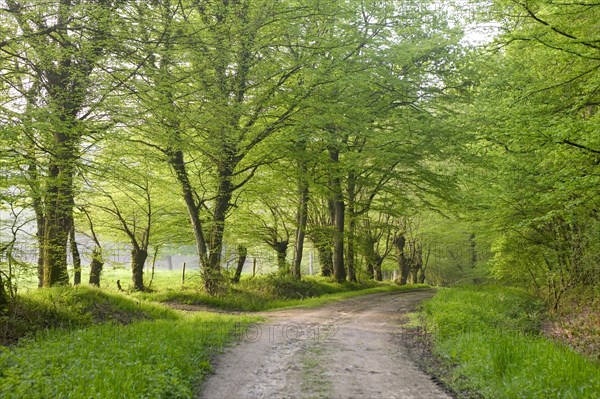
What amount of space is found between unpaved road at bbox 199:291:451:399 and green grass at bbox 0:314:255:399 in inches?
18.8

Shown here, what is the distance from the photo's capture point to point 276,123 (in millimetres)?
16234

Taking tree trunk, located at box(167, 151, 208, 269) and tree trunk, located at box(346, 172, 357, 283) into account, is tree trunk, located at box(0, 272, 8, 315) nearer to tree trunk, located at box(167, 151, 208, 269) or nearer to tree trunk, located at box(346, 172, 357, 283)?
tree trunk, located at box(167, 151, 208, 269)

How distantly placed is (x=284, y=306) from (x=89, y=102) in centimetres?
1032

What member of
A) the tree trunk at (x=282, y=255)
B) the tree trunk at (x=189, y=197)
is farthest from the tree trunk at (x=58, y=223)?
the tree trunk at (x=282, y=255)

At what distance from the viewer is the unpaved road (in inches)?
242

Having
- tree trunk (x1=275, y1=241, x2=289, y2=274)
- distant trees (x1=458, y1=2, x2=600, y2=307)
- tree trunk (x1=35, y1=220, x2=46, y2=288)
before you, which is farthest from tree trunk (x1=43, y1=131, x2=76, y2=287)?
tree trunk (x1=275, y1=241, x2=289, y2=274)

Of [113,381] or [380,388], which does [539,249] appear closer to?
[380,388]

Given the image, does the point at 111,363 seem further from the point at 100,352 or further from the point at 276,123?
the point at 276,123

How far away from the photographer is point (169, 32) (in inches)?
381

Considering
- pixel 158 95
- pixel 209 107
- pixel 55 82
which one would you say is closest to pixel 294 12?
pixel 209 107

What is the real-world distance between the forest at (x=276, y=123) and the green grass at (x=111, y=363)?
2668 mm

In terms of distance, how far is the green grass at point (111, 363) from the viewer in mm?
5043

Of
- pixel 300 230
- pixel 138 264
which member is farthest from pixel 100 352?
pixel 300 230

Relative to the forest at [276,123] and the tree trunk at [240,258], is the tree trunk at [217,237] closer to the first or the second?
the forest at [276,123]
